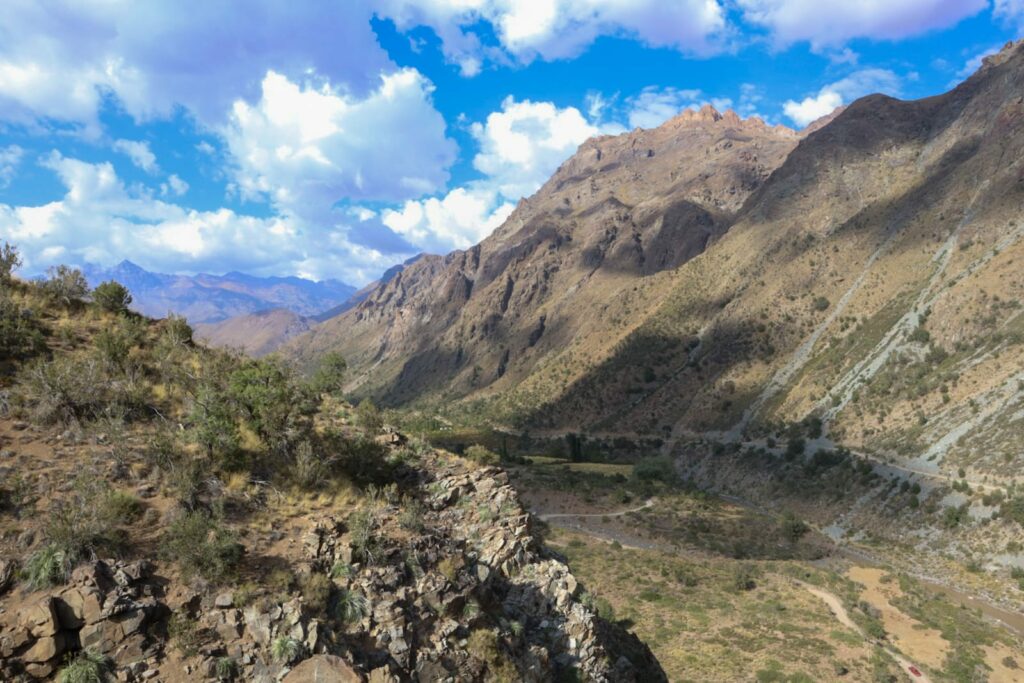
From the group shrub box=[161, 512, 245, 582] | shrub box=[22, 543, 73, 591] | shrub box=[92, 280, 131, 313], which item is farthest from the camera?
shrub box=[92, 280, 131, 313]

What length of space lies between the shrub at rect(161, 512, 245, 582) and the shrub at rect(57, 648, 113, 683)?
5.20 feet

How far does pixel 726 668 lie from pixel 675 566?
1355cm

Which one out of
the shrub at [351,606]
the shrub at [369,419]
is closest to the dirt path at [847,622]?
the shrub at [369,419]

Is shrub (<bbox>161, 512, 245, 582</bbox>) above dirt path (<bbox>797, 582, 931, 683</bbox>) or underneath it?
above

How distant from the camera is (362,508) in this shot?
12.4 m

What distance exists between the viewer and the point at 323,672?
8.12 metres

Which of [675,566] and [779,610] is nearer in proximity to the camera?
[779,610]

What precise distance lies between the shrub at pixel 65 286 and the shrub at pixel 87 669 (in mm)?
14074

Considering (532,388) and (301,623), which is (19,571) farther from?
(532,388)

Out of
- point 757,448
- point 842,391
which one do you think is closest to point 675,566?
point 757,448

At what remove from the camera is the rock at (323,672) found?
802cm

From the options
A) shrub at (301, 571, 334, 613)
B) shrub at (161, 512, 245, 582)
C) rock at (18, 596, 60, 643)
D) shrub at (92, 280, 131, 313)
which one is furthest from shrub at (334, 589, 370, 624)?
shrub at (92, 280, 131, 313)

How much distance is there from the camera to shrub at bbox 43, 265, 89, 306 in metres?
17.0

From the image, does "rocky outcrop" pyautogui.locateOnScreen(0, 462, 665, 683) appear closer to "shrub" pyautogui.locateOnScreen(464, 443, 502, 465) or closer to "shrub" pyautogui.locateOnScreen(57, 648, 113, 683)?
"shrub" pyautogui.locateOnScreen(57, 648, 113, 683)
